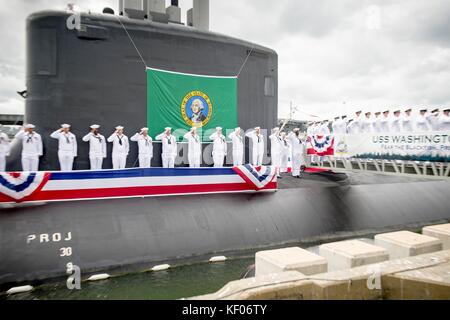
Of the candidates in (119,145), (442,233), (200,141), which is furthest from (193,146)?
(442,233)

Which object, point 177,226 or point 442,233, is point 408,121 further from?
point 177,226

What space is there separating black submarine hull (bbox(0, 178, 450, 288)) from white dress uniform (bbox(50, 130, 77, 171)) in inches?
63.4

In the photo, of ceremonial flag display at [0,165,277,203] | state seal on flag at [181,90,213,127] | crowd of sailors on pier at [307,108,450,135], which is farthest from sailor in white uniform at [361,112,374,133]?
state seal on flag at [181,90,213,127]

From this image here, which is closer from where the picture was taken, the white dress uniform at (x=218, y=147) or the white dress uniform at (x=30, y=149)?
the white dress uniform at (x=30, y=149)

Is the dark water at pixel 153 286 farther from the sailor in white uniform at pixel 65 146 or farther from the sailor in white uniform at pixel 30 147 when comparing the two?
the sailor in white uniform at pixel 30 147

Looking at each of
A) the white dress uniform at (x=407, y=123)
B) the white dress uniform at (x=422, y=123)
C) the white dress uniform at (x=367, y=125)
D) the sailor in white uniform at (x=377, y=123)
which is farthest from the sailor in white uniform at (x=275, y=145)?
the white dress uniform at (x=422, y=123)

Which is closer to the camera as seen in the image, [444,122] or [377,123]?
[444,122]

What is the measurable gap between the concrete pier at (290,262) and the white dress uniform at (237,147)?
21.2 ft

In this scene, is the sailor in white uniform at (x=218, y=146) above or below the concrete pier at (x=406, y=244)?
above

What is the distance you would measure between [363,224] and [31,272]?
24.1 ft

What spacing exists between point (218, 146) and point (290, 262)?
6.80 meters

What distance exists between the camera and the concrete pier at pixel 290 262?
9.52ft

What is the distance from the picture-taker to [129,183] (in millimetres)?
6836

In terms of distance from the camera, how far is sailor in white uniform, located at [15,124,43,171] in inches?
289
